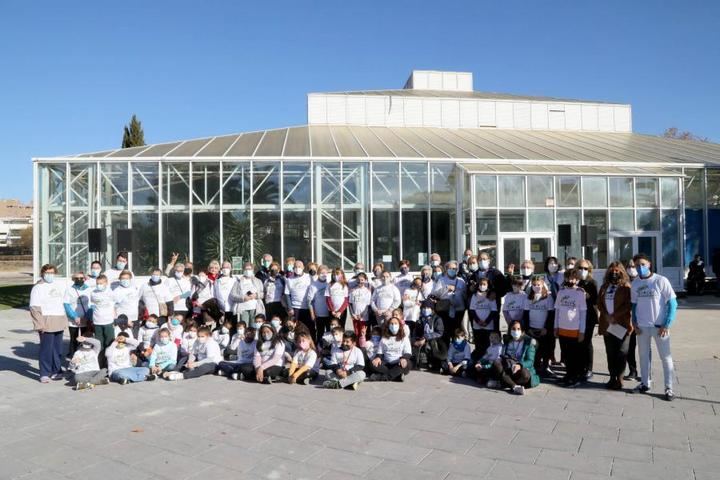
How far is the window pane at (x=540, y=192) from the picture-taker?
62.1ft

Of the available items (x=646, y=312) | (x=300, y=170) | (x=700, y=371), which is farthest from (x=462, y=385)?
(x=300, y=170)

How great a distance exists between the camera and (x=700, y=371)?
26.8 ft

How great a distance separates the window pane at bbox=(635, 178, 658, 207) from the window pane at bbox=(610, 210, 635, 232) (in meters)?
0.61

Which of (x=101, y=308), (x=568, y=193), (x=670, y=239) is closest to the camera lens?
(x=101, y=308)

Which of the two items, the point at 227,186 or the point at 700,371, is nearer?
the point at 700,371

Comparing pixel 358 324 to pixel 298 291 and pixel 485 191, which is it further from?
pixel 485 191

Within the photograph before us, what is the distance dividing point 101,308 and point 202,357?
1.92m

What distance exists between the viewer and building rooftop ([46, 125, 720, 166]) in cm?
1945

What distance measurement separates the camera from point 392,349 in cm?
823

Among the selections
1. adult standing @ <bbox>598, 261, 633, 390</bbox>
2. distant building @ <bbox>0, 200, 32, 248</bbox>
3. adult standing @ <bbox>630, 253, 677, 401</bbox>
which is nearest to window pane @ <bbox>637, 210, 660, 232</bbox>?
adult standing @ <bbox>598, 261, 633, 390</bbox>

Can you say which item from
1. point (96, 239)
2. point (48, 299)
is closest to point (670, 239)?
point (96, 239)

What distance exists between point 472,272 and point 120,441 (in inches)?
257

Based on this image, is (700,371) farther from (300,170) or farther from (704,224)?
(704,224)

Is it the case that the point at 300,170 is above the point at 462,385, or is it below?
above
